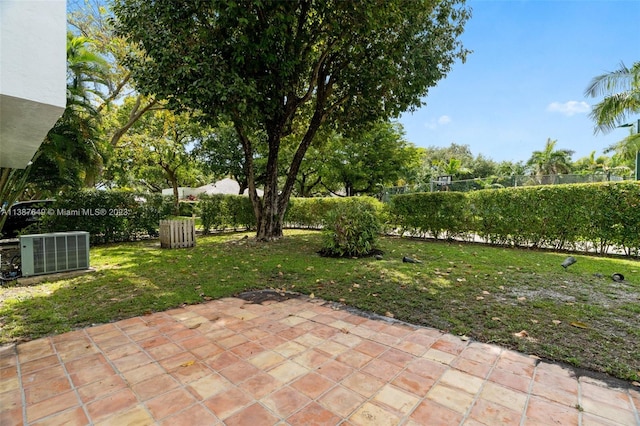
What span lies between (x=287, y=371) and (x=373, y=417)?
2.68 feet

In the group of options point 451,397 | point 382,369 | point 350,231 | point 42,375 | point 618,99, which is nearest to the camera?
point 451,397


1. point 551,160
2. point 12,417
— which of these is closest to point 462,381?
point 12,417

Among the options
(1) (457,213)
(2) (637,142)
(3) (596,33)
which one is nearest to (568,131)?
(2) (637,142)

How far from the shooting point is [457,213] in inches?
407

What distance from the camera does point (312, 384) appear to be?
7.64 feet

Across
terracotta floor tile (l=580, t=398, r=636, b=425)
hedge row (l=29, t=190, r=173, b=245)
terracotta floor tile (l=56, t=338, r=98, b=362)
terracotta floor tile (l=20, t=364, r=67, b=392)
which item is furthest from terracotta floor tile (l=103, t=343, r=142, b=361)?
hedge row (l=29, t=190, r=173, b=245)

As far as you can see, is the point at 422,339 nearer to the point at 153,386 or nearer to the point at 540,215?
the point at 153,386

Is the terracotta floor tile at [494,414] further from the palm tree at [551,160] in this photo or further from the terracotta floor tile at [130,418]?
the palm tree at [551,160]

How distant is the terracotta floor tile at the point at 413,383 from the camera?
2256 millimetres

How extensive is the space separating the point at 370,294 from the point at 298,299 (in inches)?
42.6

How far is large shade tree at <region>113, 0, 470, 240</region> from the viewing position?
23.1 feet

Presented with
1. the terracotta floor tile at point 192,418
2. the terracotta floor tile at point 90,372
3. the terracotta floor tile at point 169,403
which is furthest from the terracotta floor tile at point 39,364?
the terracotta floor tile at point 192,418

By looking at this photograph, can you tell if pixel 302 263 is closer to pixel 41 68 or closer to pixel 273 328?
pixel 273 328

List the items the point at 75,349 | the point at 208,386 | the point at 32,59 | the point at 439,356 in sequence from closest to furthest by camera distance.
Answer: the point at 32,59
the point at 208,386
the point at 439,356
the point at 75,349
